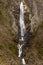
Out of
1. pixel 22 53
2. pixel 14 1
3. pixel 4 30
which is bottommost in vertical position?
pixel 22 53

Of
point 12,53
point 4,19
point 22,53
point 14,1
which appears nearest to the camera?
point 12,53

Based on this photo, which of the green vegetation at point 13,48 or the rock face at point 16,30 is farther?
the green vegetation at point 13,48

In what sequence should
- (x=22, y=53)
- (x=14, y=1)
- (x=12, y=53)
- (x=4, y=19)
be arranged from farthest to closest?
(x=14, y=1) < (x=4, y=19) < (x=22, y=53) < (x=12, y=53)

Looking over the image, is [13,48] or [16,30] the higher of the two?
[16,30]

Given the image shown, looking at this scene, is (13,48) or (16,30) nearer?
(13,48)

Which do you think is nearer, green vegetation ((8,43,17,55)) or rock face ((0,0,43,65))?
rock face ((0,0,43,65))

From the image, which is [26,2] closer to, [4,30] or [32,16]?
[32,16]

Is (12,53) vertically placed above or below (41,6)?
below

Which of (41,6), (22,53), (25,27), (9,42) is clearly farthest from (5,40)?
(41,6)
